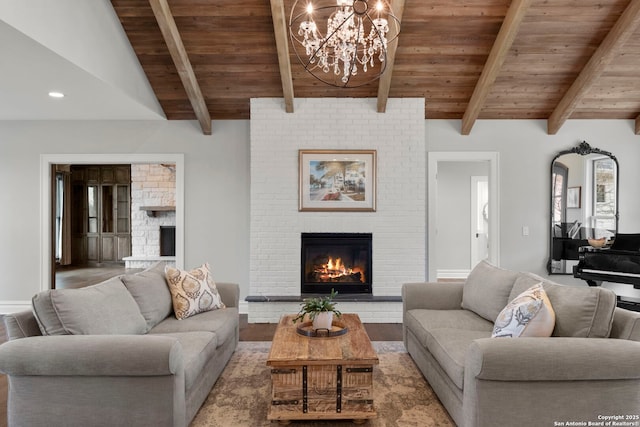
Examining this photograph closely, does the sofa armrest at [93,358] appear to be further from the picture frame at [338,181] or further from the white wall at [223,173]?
the white wall at [223,173]

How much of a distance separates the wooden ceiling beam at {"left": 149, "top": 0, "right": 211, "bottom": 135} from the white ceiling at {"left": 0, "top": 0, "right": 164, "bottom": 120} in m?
0.48

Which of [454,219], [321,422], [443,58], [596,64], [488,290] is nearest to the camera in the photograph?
[321,422]

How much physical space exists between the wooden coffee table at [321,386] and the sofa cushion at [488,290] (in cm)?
115

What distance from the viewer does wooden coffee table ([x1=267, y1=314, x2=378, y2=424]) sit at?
238cm

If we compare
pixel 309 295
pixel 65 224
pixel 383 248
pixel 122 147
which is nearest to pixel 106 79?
pixel 122 147

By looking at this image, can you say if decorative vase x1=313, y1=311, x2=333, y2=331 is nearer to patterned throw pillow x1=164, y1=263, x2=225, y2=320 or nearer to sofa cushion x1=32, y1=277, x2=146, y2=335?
patterned throw pillow x1=164, y1=263, x2=225, y2=320

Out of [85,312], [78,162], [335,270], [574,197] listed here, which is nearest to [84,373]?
[85,312]

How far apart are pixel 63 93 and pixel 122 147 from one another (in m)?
1.25

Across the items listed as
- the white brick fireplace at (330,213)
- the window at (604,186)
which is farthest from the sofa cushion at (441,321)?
the window at (604,186)

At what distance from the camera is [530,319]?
226cm

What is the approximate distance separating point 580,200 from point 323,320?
4.26 m

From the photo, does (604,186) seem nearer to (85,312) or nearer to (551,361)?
(551,361)

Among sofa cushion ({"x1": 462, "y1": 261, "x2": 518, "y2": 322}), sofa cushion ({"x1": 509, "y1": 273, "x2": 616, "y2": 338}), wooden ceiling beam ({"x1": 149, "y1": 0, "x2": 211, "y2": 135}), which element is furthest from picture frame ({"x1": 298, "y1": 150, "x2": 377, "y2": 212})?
sofa cushion ({"x1": 509, "y1": 273, "x2": 616, "y2": 338})

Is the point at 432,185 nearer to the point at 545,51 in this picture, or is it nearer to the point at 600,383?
the point at 545,51
